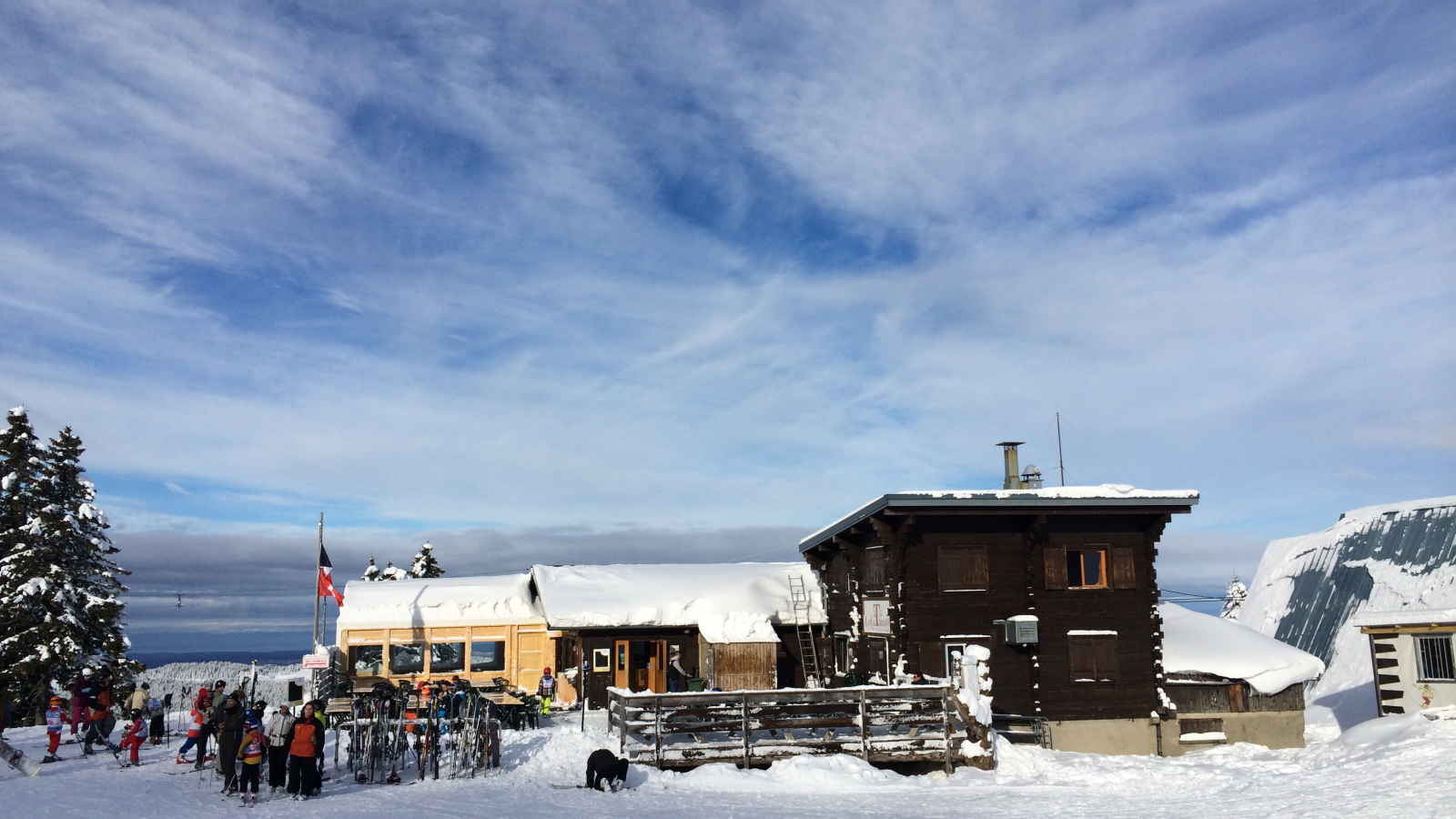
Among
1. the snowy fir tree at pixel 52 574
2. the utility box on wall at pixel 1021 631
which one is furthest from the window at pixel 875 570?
the snowy fir tree at pixel 52 574

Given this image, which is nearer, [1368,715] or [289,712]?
[289,712]

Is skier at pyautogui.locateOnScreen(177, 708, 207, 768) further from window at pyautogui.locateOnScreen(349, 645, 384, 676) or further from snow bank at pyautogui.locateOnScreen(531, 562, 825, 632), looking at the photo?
window at pyautogui.locateOnScreen(349, 645, 384, 676)

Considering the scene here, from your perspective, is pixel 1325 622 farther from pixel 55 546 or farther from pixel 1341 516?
pixel 55 546

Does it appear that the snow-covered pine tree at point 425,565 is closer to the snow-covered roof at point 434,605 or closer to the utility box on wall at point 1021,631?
the snow-covered roof at point 434,605

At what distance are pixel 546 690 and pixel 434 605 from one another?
690 centimetres

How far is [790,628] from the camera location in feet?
114

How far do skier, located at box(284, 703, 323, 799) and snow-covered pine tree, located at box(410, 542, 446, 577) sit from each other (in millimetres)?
43117

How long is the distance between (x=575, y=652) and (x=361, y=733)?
51.3 ft

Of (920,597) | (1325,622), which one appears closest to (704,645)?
(920,597)

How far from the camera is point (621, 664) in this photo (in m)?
34.4

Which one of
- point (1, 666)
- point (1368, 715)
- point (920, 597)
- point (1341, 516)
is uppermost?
point (1341, 516)

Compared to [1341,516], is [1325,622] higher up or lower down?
lower down

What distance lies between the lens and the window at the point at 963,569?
90.7 ft

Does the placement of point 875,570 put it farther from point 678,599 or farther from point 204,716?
point 204,716
